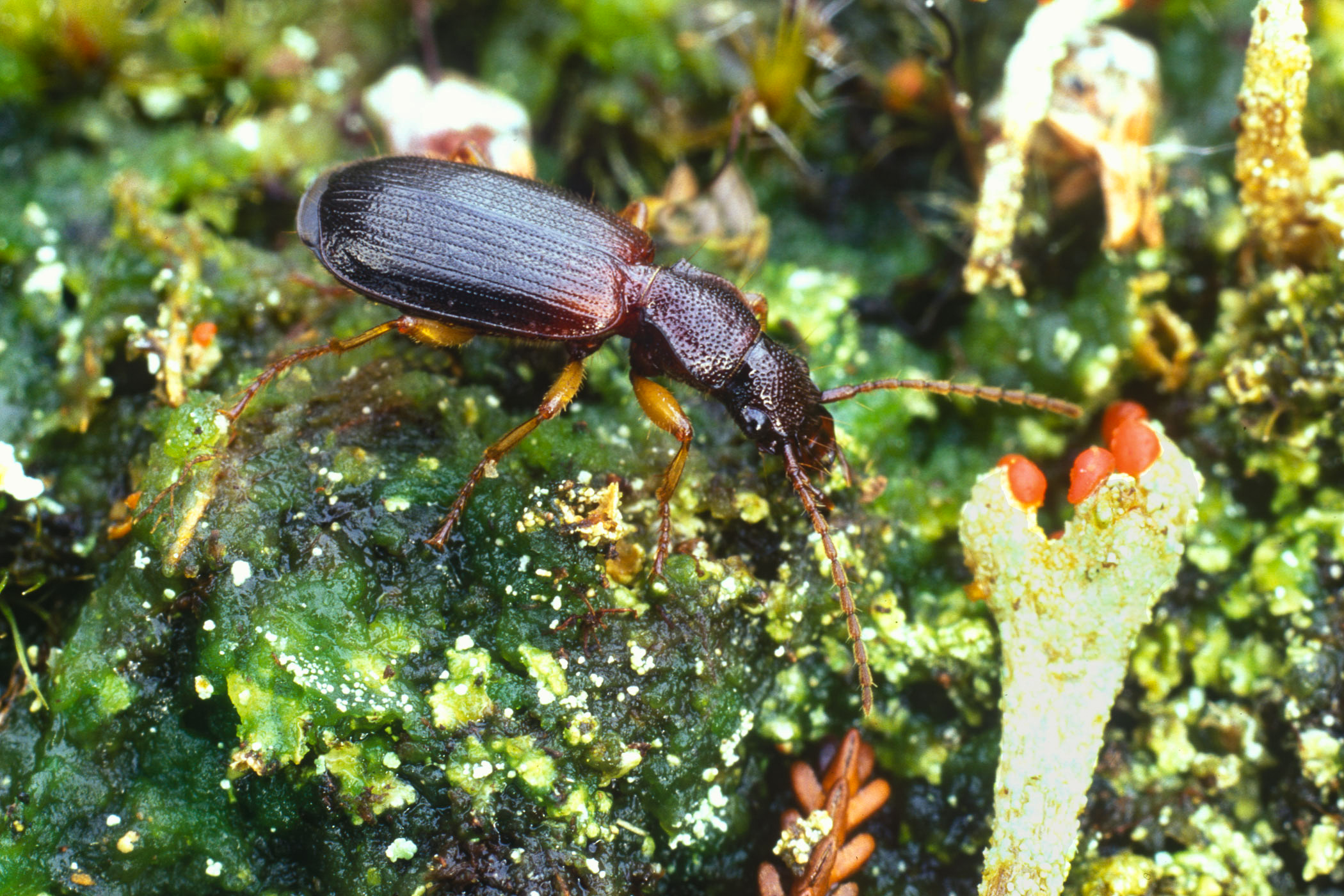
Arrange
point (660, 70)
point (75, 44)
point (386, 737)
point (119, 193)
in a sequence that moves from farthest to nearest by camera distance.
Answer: point (660, 70)
point (75, 44)
point (119, 193)
point (386, 737)

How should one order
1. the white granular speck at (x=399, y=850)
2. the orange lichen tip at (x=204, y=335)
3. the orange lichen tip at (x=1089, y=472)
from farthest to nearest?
1. the orange lichen tip at (x=204, y=335)
2. the orange lichen tip at (x=1089, y=472)
3. the white granular speck at (x=399, y=850)

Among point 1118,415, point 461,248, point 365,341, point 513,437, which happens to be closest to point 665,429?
point 513,437

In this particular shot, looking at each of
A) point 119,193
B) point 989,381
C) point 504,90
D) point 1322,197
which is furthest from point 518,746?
point 1322,197

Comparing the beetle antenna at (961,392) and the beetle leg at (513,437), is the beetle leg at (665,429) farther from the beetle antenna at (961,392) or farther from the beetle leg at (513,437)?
the beetle antenna at (961,392)

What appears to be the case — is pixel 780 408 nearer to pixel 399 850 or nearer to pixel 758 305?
pixel 758 305

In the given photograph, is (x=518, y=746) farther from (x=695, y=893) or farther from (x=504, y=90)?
(x=504, y=90)

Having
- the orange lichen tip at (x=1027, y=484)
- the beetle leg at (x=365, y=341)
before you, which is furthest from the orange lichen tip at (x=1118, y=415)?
the beetle leg at (x=365, y=341)
